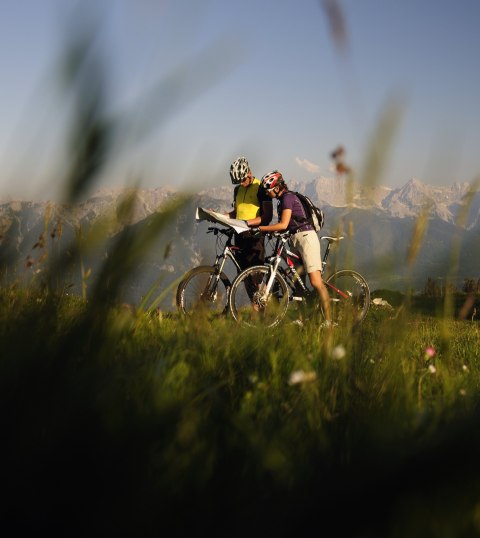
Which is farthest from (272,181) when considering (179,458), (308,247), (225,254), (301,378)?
(179,458)

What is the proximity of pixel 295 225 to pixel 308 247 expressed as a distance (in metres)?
0.43

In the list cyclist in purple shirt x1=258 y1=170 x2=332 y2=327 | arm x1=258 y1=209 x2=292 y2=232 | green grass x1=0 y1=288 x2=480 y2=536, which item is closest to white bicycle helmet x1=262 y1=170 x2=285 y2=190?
cyclist in purple shirt x1=258 y1=170 x2=332 y2=327

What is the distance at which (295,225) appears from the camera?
34.0 ft

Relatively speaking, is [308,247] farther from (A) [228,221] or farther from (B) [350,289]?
(B) [350,289]

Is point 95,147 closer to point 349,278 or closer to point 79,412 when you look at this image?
point 79,412

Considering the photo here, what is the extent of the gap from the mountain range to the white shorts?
8.15 m

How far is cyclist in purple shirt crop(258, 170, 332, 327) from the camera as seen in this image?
396 inches

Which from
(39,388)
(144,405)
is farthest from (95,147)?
(144,405)

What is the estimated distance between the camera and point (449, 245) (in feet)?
6.04

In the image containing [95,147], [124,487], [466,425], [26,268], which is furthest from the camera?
[26,268]

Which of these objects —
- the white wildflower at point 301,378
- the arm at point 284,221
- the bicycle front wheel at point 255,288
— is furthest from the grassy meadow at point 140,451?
the bicycle front wheel at point 255,288

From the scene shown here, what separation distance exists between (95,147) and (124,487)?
699 mm

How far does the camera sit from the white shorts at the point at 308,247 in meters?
10.4

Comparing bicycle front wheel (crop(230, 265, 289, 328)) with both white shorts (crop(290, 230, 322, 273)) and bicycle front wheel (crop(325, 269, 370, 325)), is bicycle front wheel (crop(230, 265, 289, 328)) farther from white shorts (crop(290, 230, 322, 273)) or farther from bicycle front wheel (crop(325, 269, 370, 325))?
bicycle front wheel (crop(325, 269, 370, 325))
